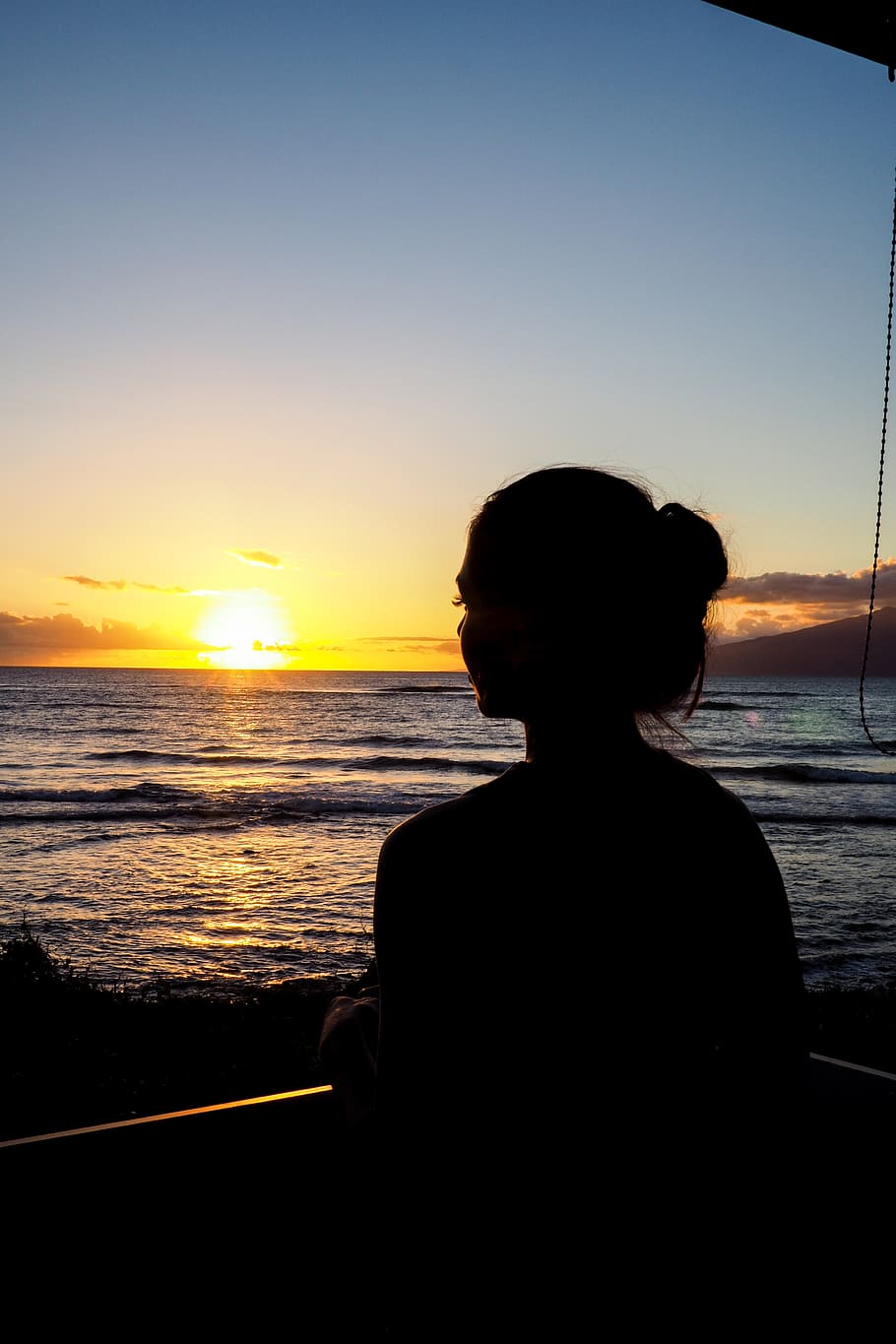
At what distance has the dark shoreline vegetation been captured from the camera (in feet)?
12.0

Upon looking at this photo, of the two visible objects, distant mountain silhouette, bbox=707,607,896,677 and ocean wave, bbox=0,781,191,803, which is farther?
distant mountain silhouette, bbox=707,607,896,677

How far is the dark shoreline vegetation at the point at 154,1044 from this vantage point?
3.66m

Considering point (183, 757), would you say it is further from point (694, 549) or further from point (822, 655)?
point (822, 655)

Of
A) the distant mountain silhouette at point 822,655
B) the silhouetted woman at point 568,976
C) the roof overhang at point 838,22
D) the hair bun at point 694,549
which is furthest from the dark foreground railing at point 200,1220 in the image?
the distant mountain silhouette at point 822,655

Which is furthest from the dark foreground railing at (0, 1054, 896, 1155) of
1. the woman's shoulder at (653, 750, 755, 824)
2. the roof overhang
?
the roof overhang

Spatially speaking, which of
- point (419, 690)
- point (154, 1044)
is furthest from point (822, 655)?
point (154, 1044)

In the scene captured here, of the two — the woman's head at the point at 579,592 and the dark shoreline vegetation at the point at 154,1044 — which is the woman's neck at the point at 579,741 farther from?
the dark shoreline vegetation at the point at 154,1044

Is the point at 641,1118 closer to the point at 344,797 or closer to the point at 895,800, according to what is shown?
the point at 344,797

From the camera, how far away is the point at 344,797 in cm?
2092

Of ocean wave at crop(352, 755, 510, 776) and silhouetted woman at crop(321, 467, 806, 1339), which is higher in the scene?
silhouetted woman at crop(321, 467, 806, 1339)

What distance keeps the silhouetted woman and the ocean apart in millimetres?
41

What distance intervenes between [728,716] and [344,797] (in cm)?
3464

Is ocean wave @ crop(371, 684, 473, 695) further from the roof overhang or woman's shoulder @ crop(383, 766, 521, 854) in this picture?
woman's shoulder @ crop(383, 766, 521, 854)

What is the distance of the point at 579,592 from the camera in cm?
96
